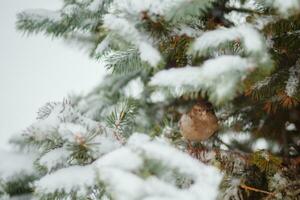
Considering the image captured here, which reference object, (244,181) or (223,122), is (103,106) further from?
(244,181)

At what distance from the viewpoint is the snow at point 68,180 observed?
0.84 meters

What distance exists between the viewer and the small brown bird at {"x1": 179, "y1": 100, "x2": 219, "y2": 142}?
1136mm

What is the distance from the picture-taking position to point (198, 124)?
1133 millimetres

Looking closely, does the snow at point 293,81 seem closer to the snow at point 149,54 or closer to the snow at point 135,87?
the snow at point 149,54

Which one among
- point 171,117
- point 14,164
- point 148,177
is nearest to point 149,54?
Result: point 148,177

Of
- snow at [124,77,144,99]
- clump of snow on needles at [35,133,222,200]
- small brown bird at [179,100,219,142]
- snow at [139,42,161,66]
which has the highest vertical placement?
snow at [139,42,161,66]

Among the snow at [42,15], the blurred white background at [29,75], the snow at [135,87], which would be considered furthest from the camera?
the blurred white background at [29,75]

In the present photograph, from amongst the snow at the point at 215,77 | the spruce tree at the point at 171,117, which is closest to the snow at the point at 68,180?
the spruce tree at the point at 171,117

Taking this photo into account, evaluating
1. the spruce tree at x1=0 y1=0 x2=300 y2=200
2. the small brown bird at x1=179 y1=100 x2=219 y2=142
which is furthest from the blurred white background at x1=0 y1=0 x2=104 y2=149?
the small brown bird at x1=179 y1=100 x2=219 y2=142

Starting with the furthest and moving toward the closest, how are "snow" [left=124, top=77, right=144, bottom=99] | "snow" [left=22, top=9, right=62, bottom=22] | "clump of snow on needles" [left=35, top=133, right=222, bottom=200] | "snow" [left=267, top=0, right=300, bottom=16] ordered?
"snow" [left=124, top=77, right=144, bottom=99] → "snow" [left=22, top=9, right=62, bottom=22] → "snow" [left=267, top=0, right=300, bottom=16] → "clump of snow on needles" [left=35, top=133, right=222, bottom=200]

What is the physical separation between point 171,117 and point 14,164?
740 millimetres

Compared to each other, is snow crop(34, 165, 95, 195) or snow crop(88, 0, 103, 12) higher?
snow crop(88, 0, 103, 12)

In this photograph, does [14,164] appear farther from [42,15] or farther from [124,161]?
[42,15]

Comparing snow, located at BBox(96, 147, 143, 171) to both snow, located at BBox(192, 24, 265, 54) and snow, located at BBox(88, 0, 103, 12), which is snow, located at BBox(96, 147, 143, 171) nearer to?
snow, located at BBox(192, 24, 265, 54)
